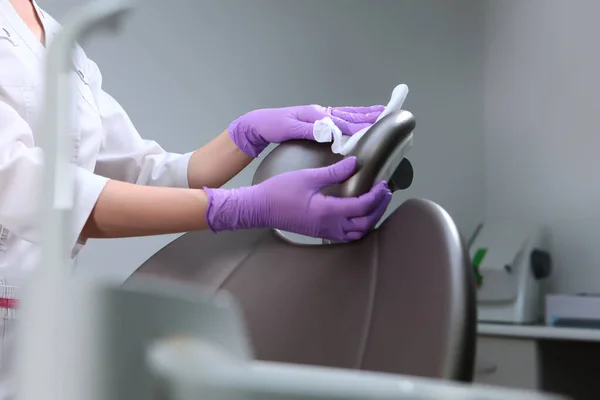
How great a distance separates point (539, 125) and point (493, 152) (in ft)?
0.83

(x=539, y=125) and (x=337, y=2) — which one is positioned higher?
(x=337, y=2)

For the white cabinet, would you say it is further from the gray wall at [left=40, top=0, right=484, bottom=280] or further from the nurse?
the nurse

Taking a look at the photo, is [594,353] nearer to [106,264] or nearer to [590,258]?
[590,258]

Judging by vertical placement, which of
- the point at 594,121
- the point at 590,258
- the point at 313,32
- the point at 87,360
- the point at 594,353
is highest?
the point at 313,32

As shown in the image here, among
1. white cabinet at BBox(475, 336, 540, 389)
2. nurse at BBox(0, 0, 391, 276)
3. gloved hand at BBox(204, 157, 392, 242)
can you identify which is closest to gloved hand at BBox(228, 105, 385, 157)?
nurse at BBox(0, 0, 391, 276)

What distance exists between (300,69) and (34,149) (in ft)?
5.04

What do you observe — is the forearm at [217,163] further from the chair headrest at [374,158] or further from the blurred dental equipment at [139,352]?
the blurred dental equipment at [139,352]

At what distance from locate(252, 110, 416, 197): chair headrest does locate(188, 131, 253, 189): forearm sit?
201 millimetres

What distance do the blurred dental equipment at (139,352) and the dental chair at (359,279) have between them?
365 mm

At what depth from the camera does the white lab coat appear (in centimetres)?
100

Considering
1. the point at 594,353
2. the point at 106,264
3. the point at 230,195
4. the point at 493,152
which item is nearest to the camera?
the point at 230,195

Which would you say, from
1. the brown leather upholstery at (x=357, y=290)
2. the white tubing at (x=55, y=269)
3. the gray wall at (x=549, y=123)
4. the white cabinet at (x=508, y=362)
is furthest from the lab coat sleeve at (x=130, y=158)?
the gray wall at (x=549, y=123)

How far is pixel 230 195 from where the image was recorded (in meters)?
1.01

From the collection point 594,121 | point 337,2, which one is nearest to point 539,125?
point 594,121
